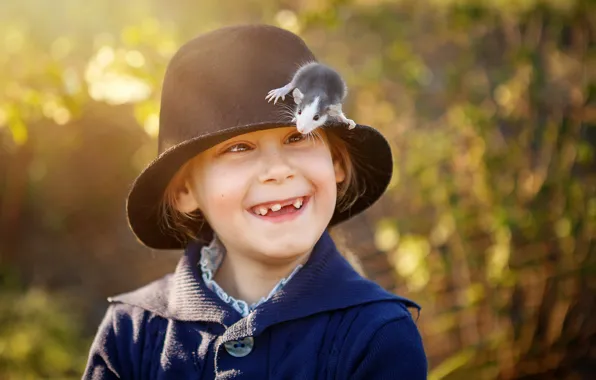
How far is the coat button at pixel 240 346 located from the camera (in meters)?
1.75

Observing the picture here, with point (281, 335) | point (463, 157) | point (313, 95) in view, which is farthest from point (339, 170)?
point (463, 157)

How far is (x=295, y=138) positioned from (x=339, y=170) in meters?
0.28

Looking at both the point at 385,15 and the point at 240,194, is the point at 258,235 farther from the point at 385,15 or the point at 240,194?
the point at 385,15

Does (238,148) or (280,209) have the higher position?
(238,148)

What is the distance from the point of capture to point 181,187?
2016 mm

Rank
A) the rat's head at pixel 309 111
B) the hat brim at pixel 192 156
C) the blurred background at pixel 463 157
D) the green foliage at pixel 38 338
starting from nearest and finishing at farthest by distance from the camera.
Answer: the rat's head at pixel 309 111 → the hat brim at pixel 192 156 → the blurred background at pixel 463 157 → the green foliage at pixel 38 338

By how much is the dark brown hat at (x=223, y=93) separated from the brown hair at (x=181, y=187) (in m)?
0.04

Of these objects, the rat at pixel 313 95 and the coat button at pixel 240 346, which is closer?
the rat at pixel 313 95

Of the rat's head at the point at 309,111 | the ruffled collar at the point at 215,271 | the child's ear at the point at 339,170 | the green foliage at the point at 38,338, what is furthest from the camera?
the green foliage at the point at 38,338

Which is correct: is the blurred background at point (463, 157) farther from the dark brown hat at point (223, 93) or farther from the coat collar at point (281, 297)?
the coat collar at point (281, 297)

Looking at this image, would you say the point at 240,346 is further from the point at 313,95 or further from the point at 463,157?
the point at 463,157

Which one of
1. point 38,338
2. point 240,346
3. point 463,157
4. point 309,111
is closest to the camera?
point 309,111

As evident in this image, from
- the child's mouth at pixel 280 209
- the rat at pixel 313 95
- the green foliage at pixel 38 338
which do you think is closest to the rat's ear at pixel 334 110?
the rat at pixel 313 95

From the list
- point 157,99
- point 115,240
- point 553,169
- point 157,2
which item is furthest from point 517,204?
point 115,240
